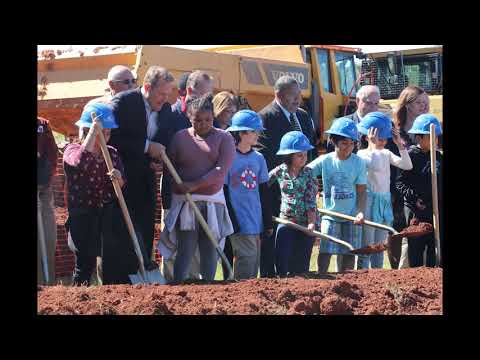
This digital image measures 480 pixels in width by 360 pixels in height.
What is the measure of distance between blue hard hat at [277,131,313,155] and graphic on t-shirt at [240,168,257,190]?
0.34 meters

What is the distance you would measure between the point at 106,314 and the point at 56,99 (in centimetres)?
787

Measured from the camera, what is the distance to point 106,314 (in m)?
6.18

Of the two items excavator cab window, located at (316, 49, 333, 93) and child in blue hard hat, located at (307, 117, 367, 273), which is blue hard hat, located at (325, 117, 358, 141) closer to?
child in blue hard hat, located at (307, 117, 367, 273)

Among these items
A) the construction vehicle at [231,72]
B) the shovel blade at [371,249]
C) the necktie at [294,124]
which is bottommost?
the shovel blade at [371,249]

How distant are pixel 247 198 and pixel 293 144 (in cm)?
65

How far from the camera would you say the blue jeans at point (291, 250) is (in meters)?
8.69

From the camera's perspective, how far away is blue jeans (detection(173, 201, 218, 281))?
8.04 m

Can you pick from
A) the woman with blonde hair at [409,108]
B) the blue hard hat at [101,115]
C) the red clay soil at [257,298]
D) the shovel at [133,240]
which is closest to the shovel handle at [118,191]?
the shovel at [133,240]

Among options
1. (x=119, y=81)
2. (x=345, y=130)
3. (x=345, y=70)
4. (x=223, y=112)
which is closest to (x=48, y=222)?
(x=119, y=81)

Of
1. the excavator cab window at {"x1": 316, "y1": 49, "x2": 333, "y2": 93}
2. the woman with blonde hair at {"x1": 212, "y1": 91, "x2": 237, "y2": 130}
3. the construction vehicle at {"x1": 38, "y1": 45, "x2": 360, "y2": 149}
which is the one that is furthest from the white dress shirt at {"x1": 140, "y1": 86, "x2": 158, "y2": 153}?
the excavator cab window at {"x1": 316, "y1": 49, "x2": 333, "y2": 93}

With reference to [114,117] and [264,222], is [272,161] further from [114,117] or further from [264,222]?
[114,117]

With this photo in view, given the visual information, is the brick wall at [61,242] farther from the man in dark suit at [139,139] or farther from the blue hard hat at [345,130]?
the blue hard hat at [345,130]

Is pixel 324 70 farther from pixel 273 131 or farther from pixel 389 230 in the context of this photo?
pixel 389 230

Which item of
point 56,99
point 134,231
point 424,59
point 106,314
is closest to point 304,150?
point 134,231
